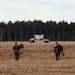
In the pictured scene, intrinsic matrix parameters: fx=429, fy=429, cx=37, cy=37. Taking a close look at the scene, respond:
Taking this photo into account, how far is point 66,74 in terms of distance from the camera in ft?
70.6

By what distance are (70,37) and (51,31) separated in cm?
734

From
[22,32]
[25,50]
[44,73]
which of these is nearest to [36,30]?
[22,32]

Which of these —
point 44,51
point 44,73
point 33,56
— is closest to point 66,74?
point 44,73

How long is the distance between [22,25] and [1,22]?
27.5 ft

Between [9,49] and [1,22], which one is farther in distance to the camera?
[1,22]

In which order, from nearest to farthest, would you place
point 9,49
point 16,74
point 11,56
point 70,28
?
point 16,74, point 11,56, point 9,49, point 70,28

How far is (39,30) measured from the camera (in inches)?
5807

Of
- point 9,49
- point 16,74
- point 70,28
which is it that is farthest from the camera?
point 70,28

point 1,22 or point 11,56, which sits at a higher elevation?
point 1,22

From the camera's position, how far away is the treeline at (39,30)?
14288 cm

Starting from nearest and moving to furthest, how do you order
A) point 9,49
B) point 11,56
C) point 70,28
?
point 11,56
point 9,49
point 70,28

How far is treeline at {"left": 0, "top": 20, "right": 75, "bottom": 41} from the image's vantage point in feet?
469

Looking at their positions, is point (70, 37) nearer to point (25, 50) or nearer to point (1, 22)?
point (1, 22)

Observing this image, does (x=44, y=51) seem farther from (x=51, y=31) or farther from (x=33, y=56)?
(x=51, y=31)
